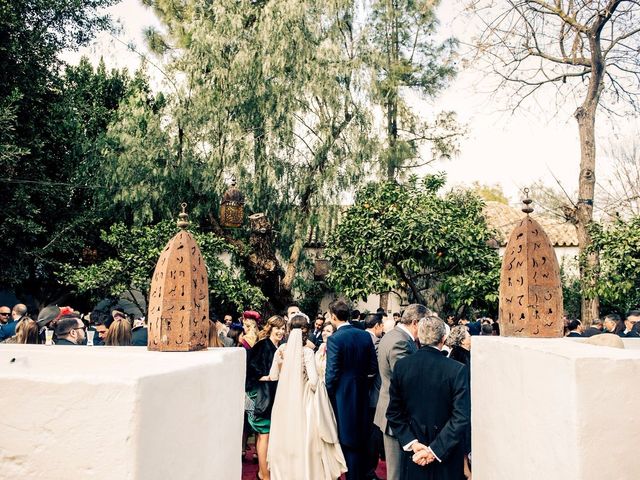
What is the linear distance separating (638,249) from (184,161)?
10.7 m

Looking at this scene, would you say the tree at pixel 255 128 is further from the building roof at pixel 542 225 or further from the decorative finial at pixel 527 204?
the decorative finial at pixel 527 204

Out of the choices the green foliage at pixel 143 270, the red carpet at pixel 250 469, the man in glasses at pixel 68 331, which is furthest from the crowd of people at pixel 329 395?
the green foliage at pixel 143 270

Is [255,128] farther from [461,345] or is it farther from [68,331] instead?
[461,345]

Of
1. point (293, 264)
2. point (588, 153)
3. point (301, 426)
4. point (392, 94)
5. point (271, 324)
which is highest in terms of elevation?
point (392, 94)

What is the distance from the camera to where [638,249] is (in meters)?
14.6

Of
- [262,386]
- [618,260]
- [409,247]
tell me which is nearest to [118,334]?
[262,386]

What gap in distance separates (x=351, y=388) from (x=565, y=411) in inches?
153

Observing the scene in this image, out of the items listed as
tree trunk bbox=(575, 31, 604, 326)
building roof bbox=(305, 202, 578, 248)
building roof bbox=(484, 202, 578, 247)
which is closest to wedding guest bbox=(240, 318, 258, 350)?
building roof bbox=(305, 202, 578, 248)

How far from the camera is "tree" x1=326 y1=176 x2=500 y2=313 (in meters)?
16.5

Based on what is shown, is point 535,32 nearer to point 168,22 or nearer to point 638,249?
point 638,249

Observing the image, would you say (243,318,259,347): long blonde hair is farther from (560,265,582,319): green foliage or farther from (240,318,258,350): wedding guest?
(560,265,582,319): green foliage

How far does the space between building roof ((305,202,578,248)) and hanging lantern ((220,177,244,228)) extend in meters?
3.24

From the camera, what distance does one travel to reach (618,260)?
48.5 ft

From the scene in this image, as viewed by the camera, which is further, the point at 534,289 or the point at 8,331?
the point at 8,331
